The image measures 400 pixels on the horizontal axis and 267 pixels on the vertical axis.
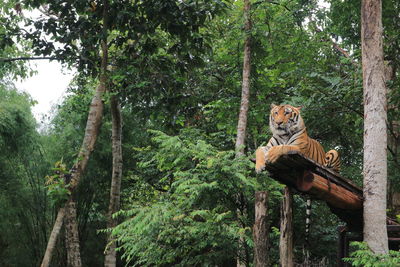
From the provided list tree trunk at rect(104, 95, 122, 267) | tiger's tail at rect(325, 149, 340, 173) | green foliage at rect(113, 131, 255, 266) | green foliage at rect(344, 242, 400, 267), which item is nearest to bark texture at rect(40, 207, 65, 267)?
green foliage at rect(113, 131, 255, 266)

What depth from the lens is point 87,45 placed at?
18.6 feet

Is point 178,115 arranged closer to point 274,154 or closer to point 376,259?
point 274,154

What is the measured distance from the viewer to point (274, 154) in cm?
316

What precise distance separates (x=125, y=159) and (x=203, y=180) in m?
6.54

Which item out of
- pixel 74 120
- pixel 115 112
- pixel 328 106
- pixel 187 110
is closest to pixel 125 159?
pixel 74 120

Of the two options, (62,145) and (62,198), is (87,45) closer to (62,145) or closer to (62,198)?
(62,198)

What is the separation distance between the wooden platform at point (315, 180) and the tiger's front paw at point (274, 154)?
3cm

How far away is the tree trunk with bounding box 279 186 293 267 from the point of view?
3950 mm

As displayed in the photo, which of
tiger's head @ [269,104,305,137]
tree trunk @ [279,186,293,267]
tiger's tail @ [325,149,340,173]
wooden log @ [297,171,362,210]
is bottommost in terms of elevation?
tree trunk @ [279,186,293,267]

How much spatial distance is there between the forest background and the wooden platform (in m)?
1.13

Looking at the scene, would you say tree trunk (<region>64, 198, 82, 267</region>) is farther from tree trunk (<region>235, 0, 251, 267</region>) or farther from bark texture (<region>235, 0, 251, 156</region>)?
bark texture (<region>235, 0, 251, 156</region>)

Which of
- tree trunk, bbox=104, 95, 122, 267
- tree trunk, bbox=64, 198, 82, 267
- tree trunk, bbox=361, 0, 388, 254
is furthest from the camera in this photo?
tree trunk, bbox=104, 95, 122, 267

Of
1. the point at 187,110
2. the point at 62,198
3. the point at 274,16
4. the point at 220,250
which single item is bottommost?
the point at 220,250

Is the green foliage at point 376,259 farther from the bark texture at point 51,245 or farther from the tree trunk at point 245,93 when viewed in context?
the bark texture at point 51,245
